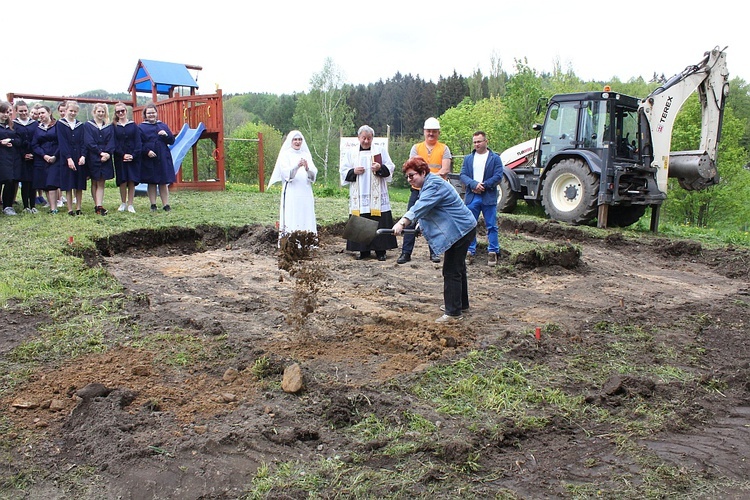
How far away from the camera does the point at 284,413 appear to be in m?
3.84

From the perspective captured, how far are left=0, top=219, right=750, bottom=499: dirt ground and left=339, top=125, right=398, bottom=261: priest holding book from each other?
2.71 ft

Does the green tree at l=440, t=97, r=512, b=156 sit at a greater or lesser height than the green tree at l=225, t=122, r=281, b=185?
greater

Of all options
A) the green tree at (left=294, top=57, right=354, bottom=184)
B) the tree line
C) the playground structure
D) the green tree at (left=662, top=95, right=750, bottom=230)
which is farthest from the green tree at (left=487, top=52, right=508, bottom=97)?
the playground structure

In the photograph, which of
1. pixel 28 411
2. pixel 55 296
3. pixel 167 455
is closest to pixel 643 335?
pixel 167 455

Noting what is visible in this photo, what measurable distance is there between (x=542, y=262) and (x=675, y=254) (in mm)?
3198

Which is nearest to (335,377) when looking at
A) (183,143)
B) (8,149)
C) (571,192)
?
(8,149)

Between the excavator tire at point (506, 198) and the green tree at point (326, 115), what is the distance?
37590mm

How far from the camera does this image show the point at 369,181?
8.73 meters

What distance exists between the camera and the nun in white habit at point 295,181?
8.52 m

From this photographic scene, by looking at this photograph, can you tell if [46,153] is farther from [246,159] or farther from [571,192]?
[246,159]

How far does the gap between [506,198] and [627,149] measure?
9.73 feet

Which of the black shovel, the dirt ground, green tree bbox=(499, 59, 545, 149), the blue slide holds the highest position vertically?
green tree bbox=(499, 59, 545, 149)

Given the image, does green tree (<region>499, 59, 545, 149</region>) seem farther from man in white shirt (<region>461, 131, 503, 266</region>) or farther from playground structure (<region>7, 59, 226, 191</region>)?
man in white shirt (<region>461, 131, 503, 266</region>)

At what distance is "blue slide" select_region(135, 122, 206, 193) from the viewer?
652 inches
